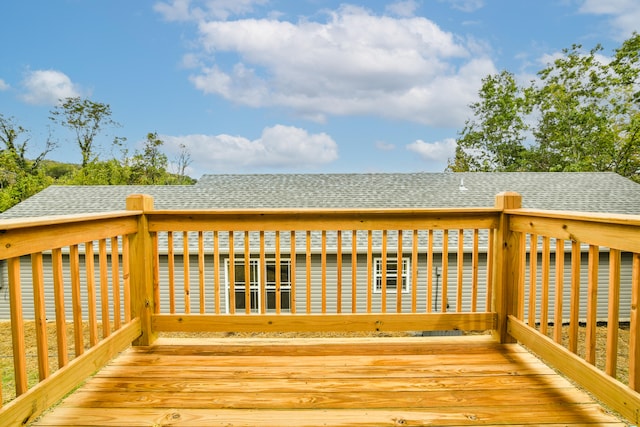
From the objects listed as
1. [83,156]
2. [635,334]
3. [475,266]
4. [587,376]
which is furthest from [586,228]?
[83,156]

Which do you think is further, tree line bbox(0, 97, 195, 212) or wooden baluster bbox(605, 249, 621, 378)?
tree line bbox(0, 97, 195, 212)

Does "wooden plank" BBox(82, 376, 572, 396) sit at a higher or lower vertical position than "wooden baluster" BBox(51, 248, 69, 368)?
lower

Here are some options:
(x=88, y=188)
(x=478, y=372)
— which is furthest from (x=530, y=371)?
(x=88, y=188)

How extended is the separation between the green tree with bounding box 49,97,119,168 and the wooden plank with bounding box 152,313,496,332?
21.4 meters

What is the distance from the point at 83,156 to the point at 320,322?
22.2 m

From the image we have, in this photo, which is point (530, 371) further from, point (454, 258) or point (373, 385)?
point (454, 258)

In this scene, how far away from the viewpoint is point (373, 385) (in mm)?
2213

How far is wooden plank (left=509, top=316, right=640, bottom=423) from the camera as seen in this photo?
173cm

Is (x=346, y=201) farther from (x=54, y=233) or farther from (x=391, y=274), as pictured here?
(x=54, y=233)

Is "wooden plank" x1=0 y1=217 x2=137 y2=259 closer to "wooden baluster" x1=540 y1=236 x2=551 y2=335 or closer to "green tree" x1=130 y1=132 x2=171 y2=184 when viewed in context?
"wooden baluster" x1=540 y1=236 x2=551 y2=335

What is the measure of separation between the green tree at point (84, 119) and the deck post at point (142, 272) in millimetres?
21074

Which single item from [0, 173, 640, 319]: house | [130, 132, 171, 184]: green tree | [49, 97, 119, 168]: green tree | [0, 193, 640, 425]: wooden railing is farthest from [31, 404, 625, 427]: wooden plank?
[49, 97, 119, 168]: green tree

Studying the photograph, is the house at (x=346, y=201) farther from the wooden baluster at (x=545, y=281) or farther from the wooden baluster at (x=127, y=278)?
the wooden baluster at (x=545, y=281)

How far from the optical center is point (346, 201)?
11633 millimetres
